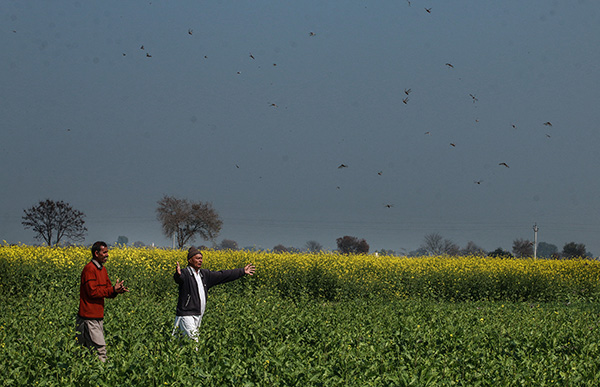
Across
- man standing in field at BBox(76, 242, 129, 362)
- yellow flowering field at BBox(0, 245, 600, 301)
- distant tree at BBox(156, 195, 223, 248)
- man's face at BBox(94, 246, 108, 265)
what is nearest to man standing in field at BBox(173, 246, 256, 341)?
man standing in field at BBox(76, 242, 129, 362)

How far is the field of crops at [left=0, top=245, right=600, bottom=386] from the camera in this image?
20.6 feet

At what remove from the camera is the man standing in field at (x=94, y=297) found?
310 inches

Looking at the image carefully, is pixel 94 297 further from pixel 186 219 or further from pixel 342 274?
pixel 186 219

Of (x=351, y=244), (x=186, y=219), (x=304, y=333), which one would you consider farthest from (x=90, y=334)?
(x=351, y=244)

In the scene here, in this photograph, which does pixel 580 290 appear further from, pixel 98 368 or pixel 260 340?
pixel 98 368

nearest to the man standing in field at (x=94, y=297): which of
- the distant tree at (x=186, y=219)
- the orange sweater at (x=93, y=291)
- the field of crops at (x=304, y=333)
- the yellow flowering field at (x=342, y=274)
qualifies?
the orange sweater at (x=93, y=291)

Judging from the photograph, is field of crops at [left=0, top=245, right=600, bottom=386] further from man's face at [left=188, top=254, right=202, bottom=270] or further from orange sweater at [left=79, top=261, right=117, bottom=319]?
man's face at [left=188, top=254, right=202, bottom=270]

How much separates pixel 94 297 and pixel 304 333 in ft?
11.2

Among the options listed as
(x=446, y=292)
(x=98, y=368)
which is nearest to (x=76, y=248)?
(x=446, y=292)

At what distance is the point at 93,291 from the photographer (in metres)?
7.85

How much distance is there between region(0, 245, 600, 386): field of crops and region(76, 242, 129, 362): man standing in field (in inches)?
10.5

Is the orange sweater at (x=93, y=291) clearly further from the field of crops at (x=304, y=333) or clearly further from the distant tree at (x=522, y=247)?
the distant tree at (x=522, y=247)

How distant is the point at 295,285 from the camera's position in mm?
19516

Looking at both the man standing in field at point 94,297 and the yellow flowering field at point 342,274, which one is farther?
the yellow flowering field at point 342,274
